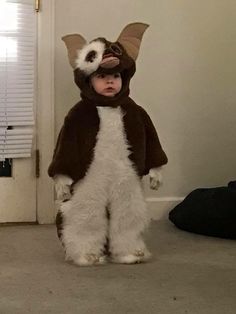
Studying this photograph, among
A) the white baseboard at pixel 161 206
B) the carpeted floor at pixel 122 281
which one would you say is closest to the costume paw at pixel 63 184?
the carpeted floor at pixel 122 281

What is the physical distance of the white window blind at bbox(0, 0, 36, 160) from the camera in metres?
2.24

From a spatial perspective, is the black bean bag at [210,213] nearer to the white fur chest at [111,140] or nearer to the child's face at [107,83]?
the white fur chest at [111,140]

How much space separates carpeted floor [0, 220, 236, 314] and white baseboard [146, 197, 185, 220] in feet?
1.13

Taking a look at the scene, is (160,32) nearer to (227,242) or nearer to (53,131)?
(53,131)

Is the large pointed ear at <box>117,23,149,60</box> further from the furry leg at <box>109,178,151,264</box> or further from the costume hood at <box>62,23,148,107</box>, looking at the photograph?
the furry leg at <box>109,178,151,264</box>

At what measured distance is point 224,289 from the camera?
1563 mm

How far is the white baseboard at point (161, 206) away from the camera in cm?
247

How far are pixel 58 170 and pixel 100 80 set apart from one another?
1.00 ft

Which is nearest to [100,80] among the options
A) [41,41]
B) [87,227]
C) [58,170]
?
[58,170]

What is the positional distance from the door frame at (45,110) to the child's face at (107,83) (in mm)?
544

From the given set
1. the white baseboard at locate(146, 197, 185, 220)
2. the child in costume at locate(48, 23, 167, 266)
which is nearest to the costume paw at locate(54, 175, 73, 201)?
the child in costume at locate(48, 23, 167, 266)

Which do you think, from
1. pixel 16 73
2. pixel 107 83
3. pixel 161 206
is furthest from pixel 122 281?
→ pixel 16 73

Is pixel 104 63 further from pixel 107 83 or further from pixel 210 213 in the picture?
pixel 210 213

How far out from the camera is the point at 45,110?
2318mm
